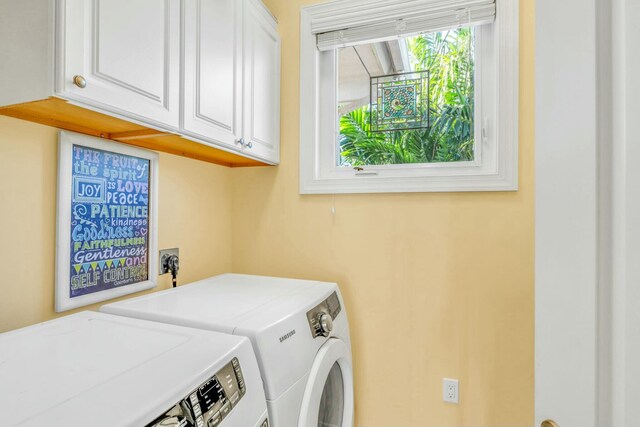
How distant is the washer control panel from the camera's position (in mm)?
1073

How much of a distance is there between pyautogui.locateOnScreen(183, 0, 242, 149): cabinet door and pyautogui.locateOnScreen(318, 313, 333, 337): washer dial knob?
2.50ft

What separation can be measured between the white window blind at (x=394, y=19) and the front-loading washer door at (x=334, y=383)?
1429 millimetres

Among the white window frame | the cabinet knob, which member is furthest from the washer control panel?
the cabinet knob

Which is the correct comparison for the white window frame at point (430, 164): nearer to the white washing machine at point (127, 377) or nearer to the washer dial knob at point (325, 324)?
the washer dial knob at point (325, 324)

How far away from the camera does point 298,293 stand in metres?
1.25

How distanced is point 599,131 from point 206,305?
3.46 feet

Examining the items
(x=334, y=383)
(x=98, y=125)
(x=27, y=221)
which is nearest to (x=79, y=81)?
(x=98, y=125)

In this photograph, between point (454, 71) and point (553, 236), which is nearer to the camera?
point (553, 236)

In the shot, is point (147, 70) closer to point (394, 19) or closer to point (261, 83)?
point (261, 83)

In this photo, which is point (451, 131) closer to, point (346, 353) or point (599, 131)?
point (346, 353)

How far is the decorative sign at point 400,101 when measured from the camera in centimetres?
163

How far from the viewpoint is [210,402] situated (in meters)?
0.61

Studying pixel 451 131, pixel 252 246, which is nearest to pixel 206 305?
pixel 252 246

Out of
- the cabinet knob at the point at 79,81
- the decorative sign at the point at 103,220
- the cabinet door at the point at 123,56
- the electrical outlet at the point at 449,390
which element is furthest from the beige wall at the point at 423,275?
the cabinet knob at the point at 79,81
